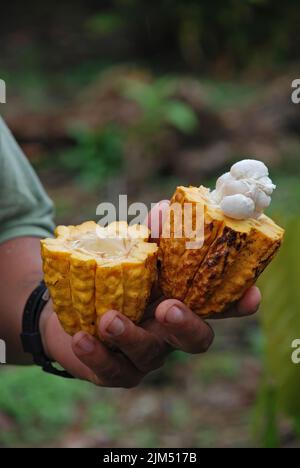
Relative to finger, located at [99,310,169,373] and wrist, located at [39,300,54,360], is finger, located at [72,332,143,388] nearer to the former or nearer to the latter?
finger, located at [99,310,169,373]

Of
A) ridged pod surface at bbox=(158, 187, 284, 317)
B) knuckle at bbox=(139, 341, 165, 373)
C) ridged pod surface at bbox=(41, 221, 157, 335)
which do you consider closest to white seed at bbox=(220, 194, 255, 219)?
ridged pod surface at bbox=(158, 187, 284, 317)

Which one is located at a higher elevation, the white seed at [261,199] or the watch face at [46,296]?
the white seed at [261,199]

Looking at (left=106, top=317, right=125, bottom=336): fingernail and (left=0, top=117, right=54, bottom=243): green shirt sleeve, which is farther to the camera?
(left=0, top=117, right=54, bottom=243): green shirt sleeve

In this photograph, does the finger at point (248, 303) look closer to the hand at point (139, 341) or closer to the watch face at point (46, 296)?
the hand at point (139, 341)

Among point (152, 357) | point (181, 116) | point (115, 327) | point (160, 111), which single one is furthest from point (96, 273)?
point (160, 111)

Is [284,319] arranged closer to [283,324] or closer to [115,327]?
[283,324]

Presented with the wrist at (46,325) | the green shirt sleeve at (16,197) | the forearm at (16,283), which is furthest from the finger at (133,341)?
the green shirt sleeve at (16,197)

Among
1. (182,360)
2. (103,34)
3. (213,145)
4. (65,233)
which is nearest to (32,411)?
(182,360)
